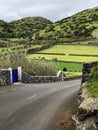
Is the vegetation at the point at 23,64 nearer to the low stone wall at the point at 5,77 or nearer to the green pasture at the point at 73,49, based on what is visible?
the low stone wall at the point at 5,77

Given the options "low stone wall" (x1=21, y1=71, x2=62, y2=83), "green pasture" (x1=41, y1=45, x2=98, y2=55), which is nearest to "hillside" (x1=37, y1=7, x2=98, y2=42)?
"green pasture" (x1=41, y1=45, x2=98, y2=55)

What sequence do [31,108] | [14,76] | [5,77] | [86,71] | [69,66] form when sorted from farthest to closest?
[69,66], [14,76], [5,77], [86,71], [31,108]

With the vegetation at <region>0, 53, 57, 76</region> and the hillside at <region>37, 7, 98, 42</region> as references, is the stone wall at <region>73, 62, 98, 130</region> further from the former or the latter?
the hillside at <region>37, 7, 98, 42</region>

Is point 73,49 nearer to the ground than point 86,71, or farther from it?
nearer to the ground

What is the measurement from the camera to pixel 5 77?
38.8 metres

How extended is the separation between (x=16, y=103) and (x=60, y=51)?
76891 mm

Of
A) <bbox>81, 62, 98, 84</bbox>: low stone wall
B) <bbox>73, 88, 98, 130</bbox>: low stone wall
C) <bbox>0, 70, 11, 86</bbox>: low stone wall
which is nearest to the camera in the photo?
<bbox>73, 88, 98, 130</bbox>: low stone wall

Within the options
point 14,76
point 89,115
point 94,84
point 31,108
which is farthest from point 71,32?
point 89,115

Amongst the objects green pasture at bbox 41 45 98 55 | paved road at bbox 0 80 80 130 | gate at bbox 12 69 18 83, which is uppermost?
paved road at bbox 0 80 80 130

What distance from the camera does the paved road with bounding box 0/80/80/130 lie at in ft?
64.4

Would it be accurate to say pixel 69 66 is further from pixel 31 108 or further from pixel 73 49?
pixel 31 108

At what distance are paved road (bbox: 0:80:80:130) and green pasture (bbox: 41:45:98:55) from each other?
65.1 m

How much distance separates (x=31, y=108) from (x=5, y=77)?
1483cm

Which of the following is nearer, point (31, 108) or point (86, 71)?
point (31, 108)
